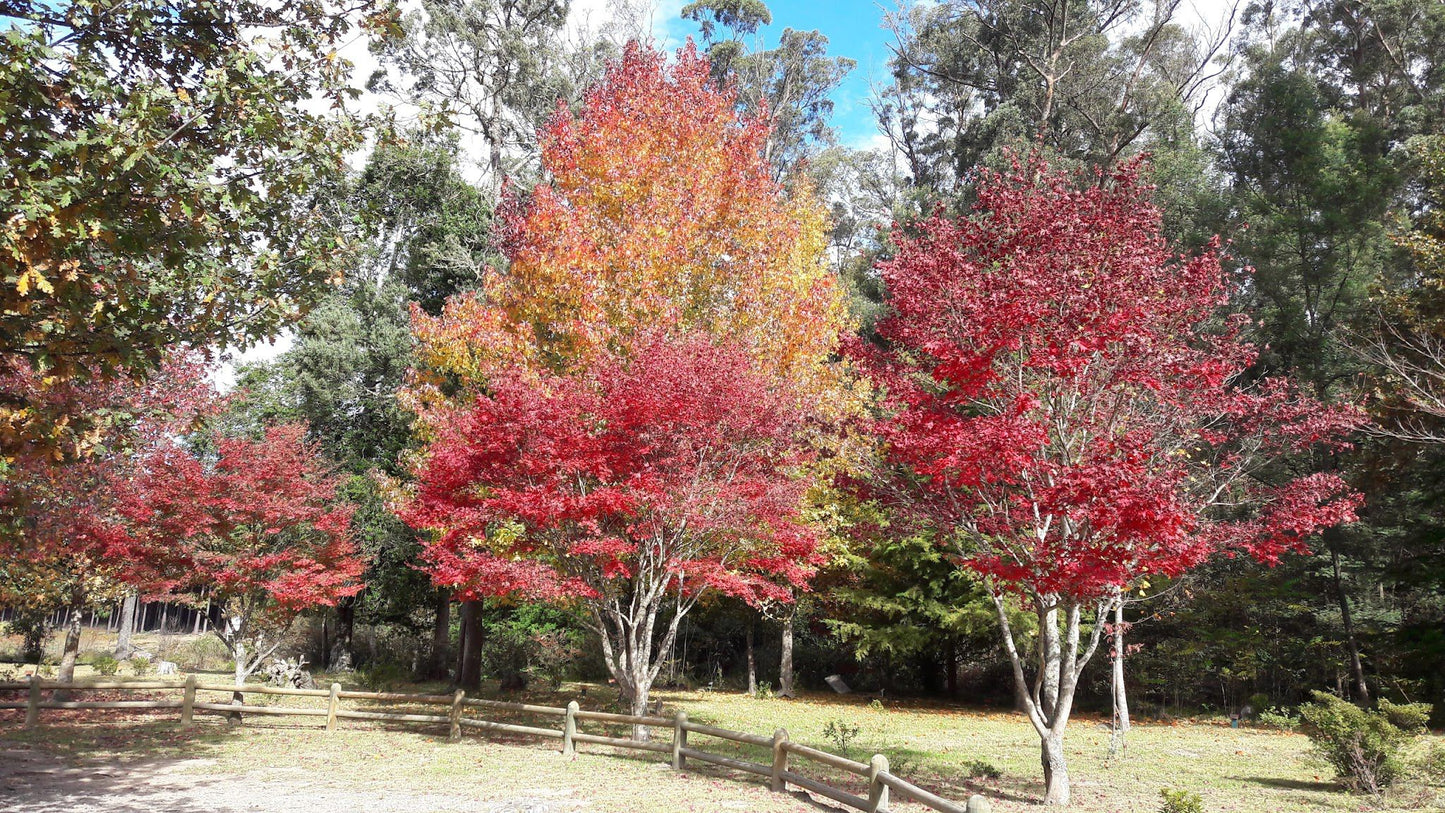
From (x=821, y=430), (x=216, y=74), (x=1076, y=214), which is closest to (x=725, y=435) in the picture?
(x=821, y=430)

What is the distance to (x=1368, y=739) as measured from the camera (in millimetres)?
9695

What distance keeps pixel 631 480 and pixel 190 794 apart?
19.1 feet

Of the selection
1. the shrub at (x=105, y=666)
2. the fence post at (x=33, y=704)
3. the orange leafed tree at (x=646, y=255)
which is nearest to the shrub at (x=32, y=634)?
the shrub at (x=105, y=666)

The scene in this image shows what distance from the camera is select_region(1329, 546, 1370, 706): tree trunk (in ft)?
63.7

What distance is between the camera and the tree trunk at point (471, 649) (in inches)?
797

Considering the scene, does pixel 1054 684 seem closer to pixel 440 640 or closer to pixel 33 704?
pixel 33 704

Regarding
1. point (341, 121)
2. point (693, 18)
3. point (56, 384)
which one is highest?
point (693, 18)

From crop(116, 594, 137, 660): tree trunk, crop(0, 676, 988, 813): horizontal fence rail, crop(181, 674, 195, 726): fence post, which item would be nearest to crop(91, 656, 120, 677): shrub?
crop(116, 594, 137, 660): tree trunk

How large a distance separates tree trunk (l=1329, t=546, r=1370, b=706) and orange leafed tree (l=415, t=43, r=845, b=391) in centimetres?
1443

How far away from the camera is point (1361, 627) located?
20.5 metres

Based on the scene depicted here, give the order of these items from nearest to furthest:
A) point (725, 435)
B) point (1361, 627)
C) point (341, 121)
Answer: point (341, 121) < point (725, 435) < point (1361, 627)

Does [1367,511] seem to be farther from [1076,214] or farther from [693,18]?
[693,18]

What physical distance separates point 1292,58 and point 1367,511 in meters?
18.8

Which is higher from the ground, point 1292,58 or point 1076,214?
point 1292,58
